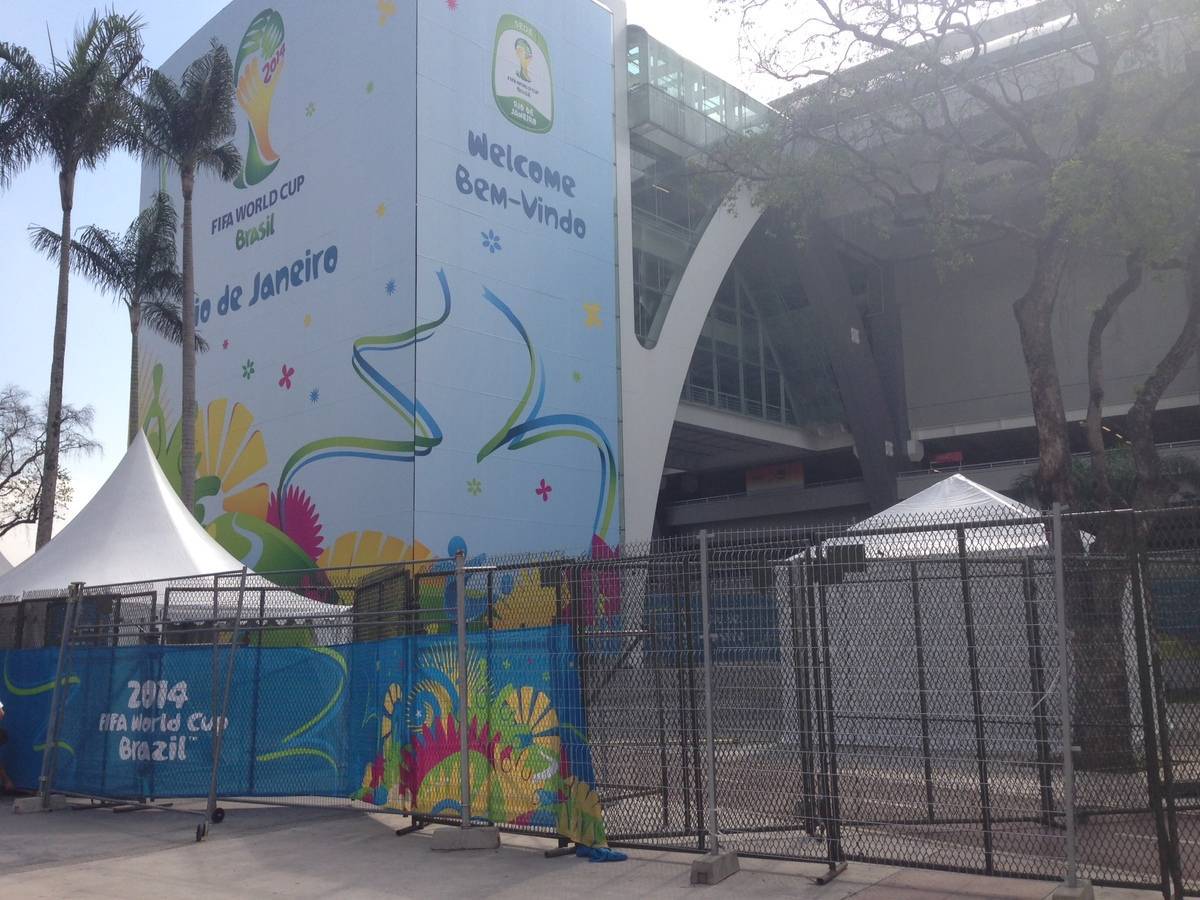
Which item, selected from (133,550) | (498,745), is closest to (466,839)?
(498,745)

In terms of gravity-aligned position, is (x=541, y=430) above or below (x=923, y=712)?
above

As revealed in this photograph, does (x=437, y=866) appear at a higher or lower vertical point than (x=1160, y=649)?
lower

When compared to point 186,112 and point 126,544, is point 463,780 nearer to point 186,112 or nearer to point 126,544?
point 126,544

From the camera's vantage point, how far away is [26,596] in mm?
15867

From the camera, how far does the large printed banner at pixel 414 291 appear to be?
28.3 m

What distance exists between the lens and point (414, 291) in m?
28.0

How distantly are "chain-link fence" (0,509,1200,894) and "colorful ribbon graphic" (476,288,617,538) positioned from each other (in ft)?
62.0

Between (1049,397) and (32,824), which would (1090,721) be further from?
(32,824)

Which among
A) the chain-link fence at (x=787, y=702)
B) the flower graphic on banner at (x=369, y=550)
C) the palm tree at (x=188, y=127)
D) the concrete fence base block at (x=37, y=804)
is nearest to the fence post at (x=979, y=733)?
the chain-link fence at (x=787, y=702)

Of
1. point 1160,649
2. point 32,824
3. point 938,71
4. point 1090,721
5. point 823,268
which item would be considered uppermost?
point 823,268

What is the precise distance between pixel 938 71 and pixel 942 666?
11956mm

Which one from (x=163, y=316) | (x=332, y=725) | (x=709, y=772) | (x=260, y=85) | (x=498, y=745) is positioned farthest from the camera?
(x=260, y=85)

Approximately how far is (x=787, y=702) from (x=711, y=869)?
4.19ft

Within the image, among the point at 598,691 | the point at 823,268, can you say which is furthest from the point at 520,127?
the point at 598,691
